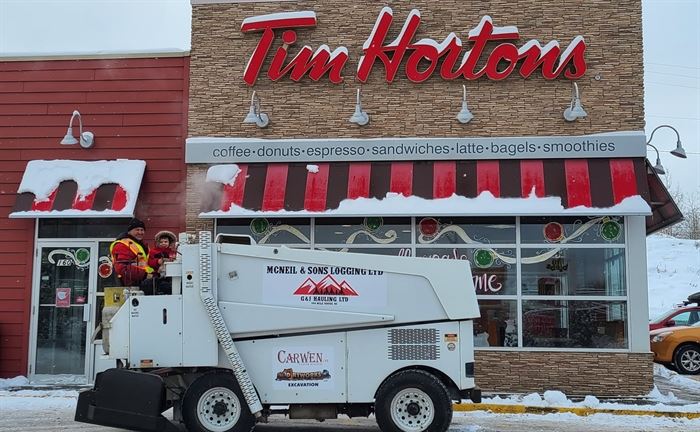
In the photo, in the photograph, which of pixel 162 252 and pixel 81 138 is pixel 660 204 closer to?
pixel 162 252

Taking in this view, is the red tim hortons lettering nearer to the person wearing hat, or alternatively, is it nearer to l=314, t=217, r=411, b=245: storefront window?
l=314, t=217, r=411, b=245: storefront window

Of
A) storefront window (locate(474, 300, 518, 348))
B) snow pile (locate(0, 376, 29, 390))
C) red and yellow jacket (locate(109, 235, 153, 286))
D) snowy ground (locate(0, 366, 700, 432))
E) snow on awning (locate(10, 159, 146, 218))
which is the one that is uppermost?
snow on awning (locate(10, 159, 146, 218))

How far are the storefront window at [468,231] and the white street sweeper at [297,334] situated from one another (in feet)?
14.7

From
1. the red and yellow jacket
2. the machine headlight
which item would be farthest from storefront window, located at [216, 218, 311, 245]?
the machine headlight

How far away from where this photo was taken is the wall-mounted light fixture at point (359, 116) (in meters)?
13.0

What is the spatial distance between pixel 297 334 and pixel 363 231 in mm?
4913

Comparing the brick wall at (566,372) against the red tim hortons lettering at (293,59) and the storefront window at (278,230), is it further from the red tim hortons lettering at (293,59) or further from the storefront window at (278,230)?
the red tim hortons lettering at (293,59)

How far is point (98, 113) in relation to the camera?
14008 mm

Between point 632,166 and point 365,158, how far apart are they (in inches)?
178

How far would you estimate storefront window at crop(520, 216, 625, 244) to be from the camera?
12539 mm

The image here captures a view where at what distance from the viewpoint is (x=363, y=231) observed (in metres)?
13.1

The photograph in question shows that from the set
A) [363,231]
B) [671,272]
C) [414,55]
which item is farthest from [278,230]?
[671,272]

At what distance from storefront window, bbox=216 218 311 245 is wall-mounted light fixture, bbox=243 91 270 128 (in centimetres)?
175

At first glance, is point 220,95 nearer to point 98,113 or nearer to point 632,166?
point 98,113
